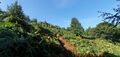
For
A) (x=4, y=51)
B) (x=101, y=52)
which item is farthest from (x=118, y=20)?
(x=101, y=52)

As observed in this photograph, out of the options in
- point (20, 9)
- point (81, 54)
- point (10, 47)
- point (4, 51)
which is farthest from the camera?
point (20, 9)

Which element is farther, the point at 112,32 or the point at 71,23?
the point at 71,23

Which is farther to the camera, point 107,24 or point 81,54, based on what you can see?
point 81,54

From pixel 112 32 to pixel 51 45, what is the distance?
Result: 13.8 m

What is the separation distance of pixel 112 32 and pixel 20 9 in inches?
1813

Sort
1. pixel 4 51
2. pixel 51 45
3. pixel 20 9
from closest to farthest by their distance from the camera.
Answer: pixel 4 51
pixel 51 45
pixel 20 9

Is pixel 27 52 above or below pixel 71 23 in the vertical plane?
below

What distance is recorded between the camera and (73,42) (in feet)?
137

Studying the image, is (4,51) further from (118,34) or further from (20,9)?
(20,9)

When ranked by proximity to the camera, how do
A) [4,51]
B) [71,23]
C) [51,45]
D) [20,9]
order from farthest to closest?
[71,23] → [20,9] → [51,45] → [4,51]

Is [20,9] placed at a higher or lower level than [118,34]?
higher

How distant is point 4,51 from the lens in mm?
15961

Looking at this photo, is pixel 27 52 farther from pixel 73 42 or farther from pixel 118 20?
pixel 73 42

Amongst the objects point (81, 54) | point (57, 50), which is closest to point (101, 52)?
point (81, 54)
